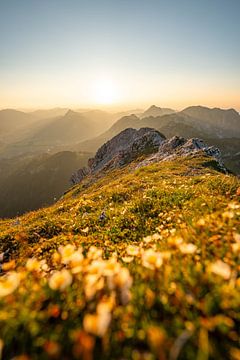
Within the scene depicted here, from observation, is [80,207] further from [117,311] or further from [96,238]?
[117,311]

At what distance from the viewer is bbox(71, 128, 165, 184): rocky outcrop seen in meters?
72.6

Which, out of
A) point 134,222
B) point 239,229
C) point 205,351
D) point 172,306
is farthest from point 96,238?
point 205,351

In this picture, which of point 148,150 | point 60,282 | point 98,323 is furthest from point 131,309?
point 148,150

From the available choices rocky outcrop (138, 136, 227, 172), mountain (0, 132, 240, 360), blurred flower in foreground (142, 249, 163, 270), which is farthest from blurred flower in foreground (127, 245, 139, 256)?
rocky outcrop (138, 136, 227, 172)

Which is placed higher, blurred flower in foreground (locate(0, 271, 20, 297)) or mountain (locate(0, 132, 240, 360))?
blurred flower in foreground (locate(0, 271, 20, 297))

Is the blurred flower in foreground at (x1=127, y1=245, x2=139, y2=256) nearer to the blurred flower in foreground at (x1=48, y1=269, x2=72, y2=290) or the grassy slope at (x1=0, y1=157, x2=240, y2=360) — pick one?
the grassy slope at (x1=0, y1=157, x2=240, y2=360)

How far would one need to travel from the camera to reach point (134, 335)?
281 centimetres

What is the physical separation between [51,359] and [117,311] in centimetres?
80

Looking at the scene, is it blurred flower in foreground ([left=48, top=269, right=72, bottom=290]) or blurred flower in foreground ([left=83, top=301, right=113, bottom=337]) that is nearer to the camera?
blurred flower in foreground ([left=83, top=301, right=113, bottom=337])

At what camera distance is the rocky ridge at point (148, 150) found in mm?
46003

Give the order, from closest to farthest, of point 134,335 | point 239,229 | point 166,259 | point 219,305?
1. point 134,335
2. point 219,305
3. point 166,259
4. point 239,229

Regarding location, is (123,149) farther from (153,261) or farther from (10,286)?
(10,286)

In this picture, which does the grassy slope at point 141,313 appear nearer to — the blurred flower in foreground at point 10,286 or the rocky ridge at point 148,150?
the blurred flower in foreground at point 10,286

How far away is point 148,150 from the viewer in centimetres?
7194
